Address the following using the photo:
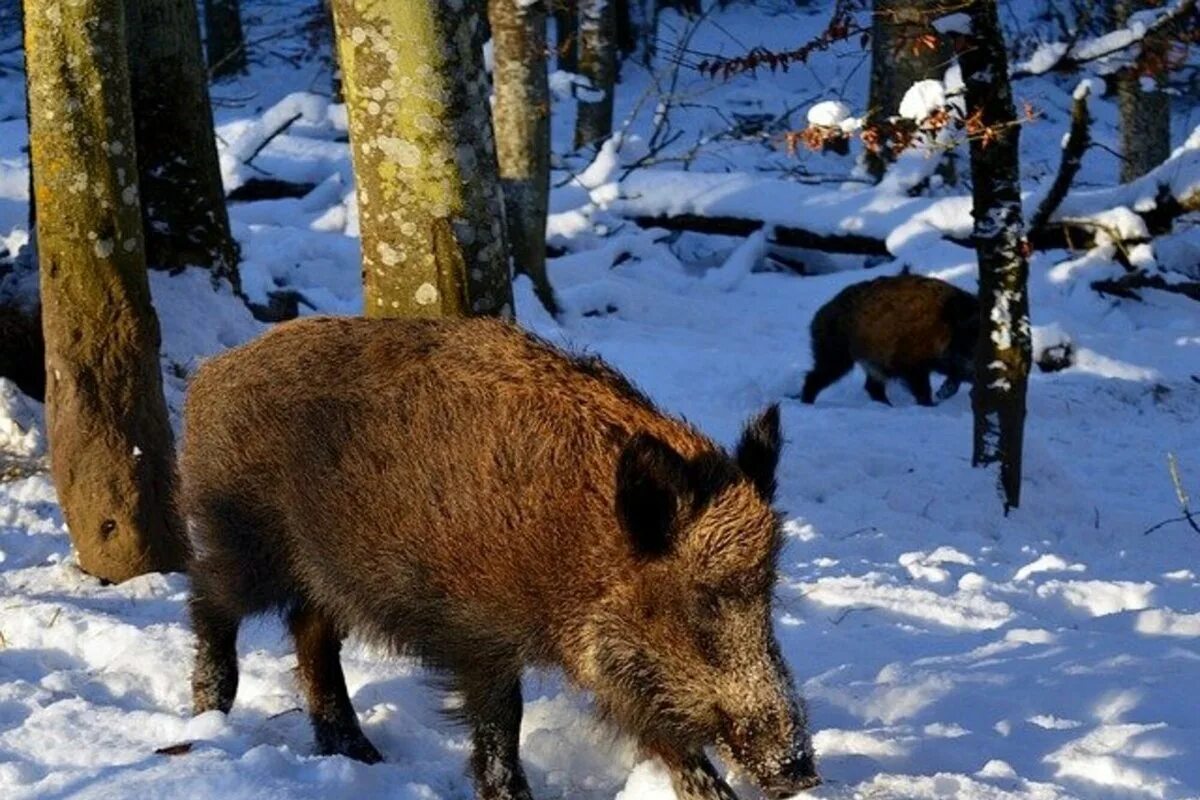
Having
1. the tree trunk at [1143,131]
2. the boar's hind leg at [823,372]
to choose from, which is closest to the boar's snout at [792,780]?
the boar's hind leg at [823,372]

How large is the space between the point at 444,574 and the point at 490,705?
0.33 meters

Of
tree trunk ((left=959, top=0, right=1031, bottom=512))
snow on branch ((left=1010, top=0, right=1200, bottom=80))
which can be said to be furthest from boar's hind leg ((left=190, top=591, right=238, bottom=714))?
snow on branch ((left=1010, top=0, right=1200, bottom=80))

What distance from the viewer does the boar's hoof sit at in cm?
397

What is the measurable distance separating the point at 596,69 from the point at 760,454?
15.7 metres

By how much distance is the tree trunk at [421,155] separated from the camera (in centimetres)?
475

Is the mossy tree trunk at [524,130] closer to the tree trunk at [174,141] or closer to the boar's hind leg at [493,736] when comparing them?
the tree trunk at [174,141]

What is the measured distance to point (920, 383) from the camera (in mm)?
12719

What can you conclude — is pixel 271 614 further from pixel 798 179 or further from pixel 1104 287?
pixel 798 179

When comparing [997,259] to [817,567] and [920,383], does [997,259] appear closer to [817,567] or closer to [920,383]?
[817,567]

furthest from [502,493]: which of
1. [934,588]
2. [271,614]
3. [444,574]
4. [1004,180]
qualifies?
[1004,180]

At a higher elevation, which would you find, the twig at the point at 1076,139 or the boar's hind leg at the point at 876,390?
the twig at the point at 1076,139

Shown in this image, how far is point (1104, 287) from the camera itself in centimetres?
1392

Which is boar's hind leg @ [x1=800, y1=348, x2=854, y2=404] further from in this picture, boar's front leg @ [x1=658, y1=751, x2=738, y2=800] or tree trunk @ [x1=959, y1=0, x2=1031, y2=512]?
boar's front leg @ [x1=658, y1=751, x2=738, y2=800]

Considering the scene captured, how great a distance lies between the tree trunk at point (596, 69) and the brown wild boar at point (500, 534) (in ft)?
43.6
